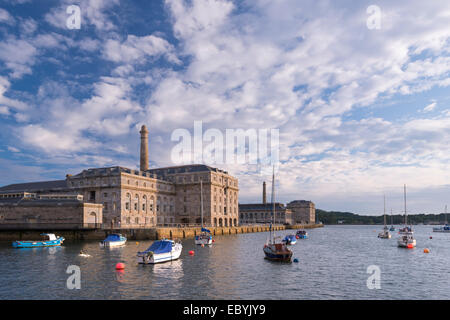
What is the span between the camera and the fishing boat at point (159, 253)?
137 ft

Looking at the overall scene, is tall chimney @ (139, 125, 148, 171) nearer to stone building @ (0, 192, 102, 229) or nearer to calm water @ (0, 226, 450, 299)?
stone building @ (0, 192, 102, 229)

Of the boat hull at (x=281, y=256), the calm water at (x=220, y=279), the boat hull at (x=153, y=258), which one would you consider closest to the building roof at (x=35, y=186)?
the calm water at (x=220, y=279)

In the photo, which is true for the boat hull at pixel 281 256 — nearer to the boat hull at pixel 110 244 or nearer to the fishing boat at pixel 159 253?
the fishing boat at pixel 159 253

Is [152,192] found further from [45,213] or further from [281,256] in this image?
[281,256]

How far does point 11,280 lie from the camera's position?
32.8m

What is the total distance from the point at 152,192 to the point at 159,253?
69.8 metres

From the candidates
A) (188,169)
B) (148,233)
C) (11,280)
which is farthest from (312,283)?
(188,169)

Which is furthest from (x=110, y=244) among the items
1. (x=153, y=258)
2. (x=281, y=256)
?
(x=281, y=256)

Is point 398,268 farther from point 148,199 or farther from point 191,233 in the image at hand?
point 148,199

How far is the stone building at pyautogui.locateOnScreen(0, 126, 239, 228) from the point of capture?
320 ft

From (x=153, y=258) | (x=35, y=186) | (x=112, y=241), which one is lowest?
(x=112, y=241)

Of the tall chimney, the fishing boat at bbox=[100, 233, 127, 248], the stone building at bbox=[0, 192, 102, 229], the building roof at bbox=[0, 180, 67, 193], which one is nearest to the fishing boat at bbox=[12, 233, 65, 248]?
the fishing boat at bbox=[100, 233, 127, 248]

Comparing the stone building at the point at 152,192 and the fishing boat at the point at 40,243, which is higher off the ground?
the stone building at the point at 152,192

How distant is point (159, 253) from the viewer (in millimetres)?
42656
